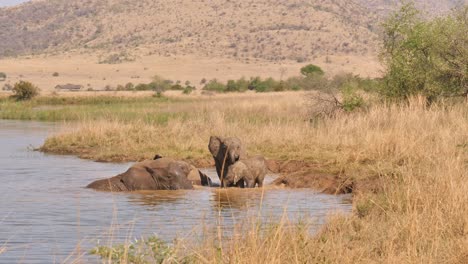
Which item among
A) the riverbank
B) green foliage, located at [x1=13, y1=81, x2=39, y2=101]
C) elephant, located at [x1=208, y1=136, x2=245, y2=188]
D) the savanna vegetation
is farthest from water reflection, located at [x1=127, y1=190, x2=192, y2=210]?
green foliage, located at [x1=13, y1=81, x2=39, y2=101]

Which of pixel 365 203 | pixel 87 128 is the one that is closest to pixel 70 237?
pixel 365 203

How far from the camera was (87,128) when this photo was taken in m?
24.0

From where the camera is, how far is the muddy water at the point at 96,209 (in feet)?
33.1

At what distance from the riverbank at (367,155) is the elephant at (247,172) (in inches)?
36.8

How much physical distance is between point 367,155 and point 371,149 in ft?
0.70

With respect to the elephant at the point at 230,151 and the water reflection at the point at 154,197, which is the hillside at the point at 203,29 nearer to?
the elephant at the point at 230,151

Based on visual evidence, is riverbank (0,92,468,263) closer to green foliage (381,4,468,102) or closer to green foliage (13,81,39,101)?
green foliage (381,4,468,102)

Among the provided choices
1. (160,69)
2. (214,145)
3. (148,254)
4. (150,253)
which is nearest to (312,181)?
(214,145)

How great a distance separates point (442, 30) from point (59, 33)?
8732cm

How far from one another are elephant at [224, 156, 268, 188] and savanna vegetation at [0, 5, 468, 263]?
1610 millimetres

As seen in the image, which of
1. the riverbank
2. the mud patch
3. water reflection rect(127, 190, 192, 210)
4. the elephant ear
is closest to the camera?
the riverbank

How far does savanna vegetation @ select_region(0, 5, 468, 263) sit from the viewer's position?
7.66 m

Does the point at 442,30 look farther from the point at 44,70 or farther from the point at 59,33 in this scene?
the point at 59,33

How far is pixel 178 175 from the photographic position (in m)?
15.6
